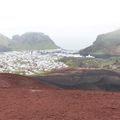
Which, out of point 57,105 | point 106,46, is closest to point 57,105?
point 57,105

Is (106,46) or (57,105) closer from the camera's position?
(57,105)

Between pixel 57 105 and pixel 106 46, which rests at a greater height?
pixel 106 46

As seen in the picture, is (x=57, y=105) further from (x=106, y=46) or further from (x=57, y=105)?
(x=106, y=46)

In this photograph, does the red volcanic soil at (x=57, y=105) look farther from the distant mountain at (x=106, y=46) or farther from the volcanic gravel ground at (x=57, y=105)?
the distant mountain at (x=106, y=46)

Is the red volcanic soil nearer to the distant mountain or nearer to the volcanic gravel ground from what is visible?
the volcanic gravel ground

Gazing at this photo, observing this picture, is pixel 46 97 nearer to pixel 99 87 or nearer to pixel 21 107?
pixel 21 107

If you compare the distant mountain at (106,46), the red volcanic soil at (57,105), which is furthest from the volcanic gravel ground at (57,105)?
the distant mountain at (106,46)

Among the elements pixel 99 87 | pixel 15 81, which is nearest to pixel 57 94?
pixel 15 81

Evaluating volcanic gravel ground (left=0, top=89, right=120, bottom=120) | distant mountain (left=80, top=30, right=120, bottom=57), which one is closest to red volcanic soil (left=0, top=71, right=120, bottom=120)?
volcanic gravel ground (left=0, top=89, right=120, bottom=120)
